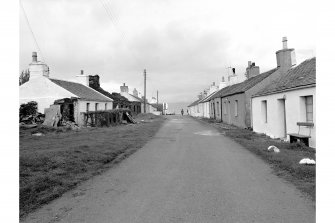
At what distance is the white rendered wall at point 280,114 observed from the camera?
12.5 meters

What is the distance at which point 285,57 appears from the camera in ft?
67.2

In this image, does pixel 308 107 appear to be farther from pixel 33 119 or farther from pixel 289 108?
pixel 33 119

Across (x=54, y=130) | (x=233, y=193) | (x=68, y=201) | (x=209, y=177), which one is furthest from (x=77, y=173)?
(x=54, y=130)

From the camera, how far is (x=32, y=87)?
25406 millimetres

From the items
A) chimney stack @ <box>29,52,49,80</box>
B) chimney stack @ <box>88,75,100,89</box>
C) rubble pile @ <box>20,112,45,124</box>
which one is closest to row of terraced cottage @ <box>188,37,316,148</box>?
rubble pile @ <box>20,112,45,124</box>

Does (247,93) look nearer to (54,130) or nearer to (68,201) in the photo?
(54,130)

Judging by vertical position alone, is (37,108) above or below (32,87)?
below

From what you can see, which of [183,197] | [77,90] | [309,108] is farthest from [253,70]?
[183,197]

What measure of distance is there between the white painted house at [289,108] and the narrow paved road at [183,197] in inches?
217

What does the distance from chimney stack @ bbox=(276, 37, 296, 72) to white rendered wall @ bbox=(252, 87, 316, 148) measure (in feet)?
11.9

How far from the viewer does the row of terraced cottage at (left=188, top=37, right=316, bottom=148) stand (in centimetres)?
1235

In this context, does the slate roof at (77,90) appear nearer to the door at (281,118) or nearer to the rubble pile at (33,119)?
the rubble pile at (33,119)

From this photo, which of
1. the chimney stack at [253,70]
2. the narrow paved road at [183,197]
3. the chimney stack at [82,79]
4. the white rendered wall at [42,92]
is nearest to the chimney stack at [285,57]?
the chimney stack at [253,70]

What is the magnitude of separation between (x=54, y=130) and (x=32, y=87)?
817 cm
